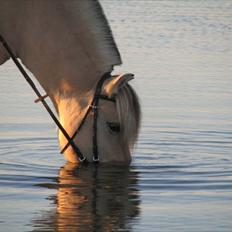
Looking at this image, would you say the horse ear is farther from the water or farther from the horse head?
the water

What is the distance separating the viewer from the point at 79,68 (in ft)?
27.5

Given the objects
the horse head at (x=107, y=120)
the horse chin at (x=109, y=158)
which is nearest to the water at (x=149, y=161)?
the horse chin at (x=109, y=158)

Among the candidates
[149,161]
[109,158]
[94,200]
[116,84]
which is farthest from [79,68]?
[149,161]

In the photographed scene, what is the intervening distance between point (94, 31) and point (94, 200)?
4.35ft

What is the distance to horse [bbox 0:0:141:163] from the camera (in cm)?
820

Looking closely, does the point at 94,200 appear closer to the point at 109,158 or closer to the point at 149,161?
the point at 109,158

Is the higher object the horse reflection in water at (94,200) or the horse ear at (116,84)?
the horse ear at (116,84)

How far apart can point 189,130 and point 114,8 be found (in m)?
12.0

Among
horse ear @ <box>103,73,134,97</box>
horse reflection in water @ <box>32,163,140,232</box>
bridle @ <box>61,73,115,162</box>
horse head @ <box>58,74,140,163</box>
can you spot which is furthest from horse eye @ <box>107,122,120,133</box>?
horse reflection in water @ <box>32,163,140,232</box>

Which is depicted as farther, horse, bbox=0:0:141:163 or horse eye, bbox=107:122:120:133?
horse eye, bbox=107:122:120:133

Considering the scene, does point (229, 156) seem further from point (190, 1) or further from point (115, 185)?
point (190, 1)

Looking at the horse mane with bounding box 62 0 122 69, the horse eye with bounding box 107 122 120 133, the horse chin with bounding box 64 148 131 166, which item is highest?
the horse mane with bounding box 62 0 122 69

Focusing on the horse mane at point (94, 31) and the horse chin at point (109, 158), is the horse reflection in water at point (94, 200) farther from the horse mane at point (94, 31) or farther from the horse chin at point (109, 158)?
the horse mane at point (94, 31)

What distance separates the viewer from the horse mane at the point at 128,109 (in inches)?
318
